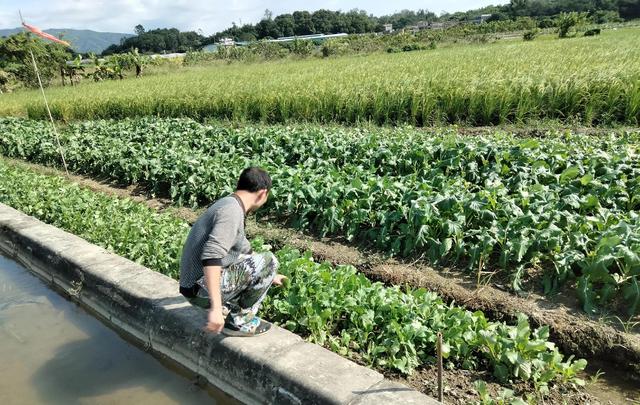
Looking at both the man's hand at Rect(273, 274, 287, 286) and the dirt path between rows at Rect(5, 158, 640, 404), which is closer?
the dirt path between rows at Rect(5, 158, 640, 404)

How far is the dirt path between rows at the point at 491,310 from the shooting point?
2869 millimetres

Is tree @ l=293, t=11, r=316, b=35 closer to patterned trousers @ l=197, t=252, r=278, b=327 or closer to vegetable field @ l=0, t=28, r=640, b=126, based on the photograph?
vegetable field @ l=0, t=28, r=640, b=126

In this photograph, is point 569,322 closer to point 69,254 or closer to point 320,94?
point 69,254

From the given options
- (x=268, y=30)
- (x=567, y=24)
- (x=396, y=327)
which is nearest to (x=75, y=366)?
(x=396, y=327)

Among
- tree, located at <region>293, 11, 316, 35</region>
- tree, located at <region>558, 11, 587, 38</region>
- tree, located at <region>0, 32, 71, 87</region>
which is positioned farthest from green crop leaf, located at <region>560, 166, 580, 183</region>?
tree, located at <region>293, 11, 316, 35</region>

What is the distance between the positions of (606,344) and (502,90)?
6811mm

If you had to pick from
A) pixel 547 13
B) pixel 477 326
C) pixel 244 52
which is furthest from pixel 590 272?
pixel 547 13

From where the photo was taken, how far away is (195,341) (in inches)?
126

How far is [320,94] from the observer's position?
1107 centimetres

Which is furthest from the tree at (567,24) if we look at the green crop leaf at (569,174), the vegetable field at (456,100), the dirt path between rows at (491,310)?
the dirt path between rows at (491,310)

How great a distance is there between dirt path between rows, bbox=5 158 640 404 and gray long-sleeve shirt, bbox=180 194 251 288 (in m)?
1.34

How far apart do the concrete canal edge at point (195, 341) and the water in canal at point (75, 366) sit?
109mm

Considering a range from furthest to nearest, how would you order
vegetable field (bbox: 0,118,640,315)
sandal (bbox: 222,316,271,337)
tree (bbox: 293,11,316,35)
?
tree (bbox: 293,11,316,35), vegetable field (bbox: 0,118,640,315), sandal (bbox: 222,316,271,337)

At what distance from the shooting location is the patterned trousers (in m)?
3.13
